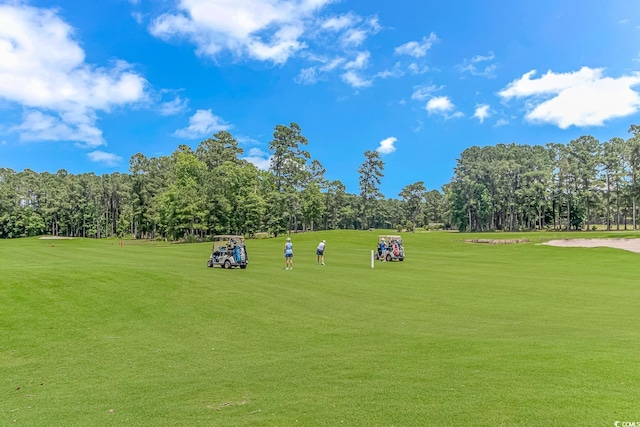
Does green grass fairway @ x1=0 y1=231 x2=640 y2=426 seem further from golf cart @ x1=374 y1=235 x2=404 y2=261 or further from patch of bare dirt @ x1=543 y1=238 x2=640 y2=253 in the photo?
patch of bare dirt @ x1=543 y1=238 x2=640 y2=253

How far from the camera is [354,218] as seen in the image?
144 metres

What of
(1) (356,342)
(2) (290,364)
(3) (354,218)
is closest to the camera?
(2) (290,364)

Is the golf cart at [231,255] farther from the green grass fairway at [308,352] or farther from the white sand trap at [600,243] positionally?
the white sand trap at [600,243]

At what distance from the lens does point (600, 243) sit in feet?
165

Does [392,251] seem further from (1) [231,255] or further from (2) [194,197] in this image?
(2) [194,197]

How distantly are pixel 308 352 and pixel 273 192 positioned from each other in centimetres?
7575

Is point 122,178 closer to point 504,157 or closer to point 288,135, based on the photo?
point 288,135

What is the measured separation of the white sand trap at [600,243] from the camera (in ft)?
150

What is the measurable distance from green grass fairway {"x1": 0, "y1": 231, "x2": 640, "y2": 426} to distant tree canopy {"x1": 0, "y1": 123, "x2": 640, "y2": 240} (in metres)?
61.4

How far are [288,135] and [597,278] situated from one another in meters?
73.4

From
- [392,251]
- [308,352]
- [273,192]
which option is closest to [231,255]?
[392,251]

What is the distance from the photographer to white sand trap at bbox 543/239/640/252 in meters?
45.6

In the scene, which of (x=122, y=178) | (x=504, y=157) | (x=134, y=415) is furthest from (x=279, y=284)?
(x=122, y=178)

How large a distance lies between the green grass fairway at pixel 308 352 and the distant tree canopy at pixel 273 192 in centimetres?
6141
